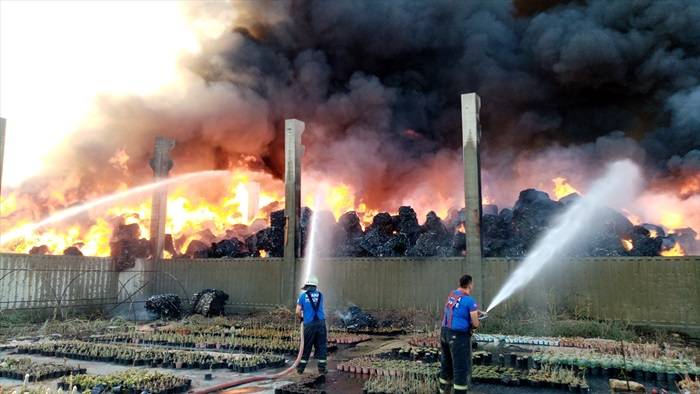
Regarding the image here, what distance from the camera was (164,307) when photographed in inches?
851

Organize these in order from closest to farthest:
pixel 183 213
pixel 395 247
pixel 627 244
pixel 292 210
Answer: pixel 627 244 < pixel 292 210 < pixel 395 247 < pixel 183 213

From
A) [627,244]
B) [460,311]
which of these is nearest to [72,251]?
[460,311]

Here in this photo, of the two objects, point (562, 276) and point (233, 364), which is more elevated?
point (562, 276)

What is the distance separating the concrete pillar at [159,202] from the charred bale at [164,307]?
460 centimetres

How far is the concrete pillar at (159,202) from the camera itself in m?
26.1

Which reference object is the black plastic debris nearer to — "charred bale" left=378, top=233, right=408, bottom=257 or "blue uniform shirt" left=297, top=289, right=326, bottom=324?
"charred bale" left=378, top=233, right=408, bottom=257

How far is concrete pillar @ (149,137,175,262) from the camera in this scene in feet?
85.7

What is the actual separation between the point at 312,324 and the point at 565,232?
15095 mm

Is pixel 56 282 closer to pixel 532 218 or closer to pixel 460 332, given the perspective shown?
pixel 460 332

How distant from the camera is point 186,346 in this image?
14.3 m

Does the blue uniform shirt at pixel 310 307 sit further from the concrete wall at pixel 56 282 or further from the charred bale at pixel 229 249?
the charred bale at pixel 229 249

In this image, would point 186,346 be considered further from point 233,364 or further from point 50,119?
point 50,119

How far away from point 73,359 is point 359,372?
686 cm

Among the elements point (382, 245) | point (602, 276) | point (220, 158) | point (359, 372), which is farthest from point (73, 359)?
point (220, 158)
